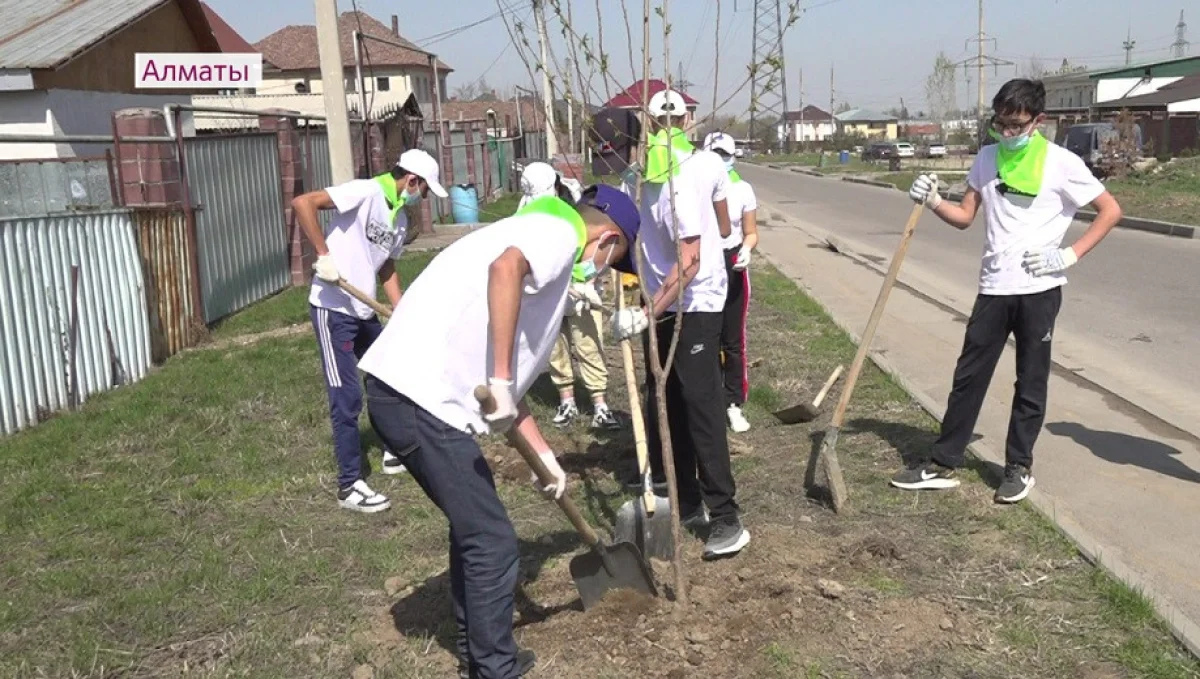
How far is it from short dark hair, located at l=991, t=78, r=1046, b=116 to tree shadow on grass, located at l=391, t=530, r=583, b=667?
108 inches

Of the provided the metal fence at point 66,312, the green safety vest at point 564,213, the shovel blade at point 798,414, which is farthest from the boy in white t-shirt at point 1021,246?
the metal fence at point 66,312

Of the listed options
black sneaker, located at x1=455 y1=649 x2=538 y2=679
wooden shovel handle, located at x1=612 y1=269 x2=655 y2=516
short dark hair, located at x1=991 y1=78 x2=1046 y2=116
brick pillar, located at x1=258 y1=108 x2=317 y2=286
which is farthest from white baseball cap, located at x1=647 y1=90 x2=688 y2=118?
brick pillar, located at x1=258 y1=108 x2=317 y2=286

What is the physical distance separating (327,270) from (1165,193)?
2108 cm

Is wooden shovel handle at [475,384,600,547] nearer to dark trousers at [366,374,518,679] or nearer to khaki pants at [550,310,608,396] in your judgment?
dark trousers at [366,374,518,679]

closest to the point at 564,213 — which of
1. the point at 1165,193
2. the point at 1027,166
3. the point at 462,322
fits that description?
the point at 462,322

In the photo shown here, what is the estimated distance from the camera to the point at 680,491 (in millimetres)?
4598

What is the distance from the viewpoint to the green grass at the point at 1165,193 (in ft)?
59.8

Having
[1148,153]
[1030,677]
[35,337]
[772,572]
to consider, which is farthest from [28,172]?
[1148,153]

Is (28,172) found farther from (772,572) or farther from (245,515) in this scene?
(772,572)

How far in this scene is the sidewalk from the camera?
3955mm

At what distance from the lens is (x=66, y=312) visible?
23.6 ft

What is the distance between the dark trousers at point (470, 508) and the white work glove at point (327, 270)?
69.2 inches

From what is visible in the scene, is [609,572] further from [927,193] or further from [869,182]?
[869,182]

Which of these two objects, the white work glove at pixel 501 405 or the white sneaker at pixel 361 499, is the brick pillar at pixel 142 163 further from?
the white work glove at pixel 501 405
